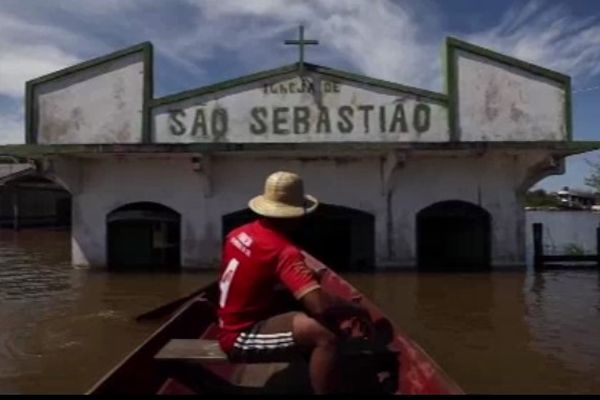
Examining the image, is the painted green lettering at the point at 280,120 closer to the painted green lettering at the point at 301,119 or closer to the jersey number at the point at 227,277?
the painted green lettering at the point at 301,119

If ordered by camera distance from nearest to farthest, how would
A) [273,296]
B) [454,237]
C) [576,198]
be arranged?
[273,296]
[454,237]
[576,198]

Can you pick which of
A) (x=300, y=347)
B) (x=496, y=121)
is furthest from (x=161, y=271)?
(x=300, y=347)

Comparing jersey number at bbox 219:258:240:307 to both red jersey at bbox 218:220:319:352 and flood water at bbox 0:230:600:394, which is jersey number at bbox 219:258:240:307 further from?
flood water at bbox 0:230:600:394

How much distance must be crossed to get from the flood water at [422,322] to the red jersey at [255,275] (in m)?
3.14

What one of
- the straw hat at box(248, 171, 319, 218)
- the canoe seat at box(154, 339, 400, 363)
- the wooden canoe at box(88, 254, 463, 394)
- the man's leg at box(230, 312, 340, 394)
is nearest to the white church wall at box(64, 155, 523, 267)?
the wooden canoe at box(88, 254, 463, 394)

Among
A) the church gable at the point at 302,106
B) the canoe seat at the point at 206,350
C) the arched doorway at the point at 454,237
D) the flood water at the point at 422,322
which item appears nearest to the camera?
the canoe seat at the point at 206,350

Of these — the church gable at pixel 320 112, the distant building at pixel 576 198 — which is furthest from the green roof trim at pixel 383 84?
the distant building at pixel 576 198

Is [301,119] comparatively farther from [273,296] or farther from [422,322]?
[273,296]

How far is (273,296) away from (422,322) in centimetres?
626

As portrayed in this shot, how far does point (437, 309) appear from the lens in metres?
11.6

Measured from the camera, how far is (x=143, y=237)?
17672 mm

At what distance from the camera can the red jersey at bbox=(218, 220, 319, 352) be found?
4.25 metres

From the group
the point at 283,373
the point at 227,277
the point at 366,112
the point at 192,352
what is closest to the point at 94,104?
Result: the point at 366,112

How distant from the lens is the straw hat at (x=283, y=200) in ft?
14.7
